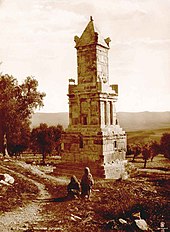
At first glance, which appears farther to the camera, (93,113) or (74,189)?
(93,113)

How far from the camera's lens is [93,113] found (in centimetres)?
2088

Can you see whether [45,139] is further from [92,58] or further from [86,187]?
[86,187]

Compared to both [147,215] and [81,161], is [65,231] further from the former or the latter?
[81,161]

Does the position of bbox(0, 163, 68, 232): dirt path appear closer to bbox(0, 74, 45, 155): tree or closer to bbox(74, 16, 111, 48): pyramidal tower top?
bbox(74, 16, 111, 48): pyramidal tower top

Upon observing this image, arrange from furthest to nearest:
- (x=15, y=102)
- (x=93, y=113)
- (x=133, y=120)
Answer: (x=133, y=120)
(x=15, y=102)
(x=93, y=113)

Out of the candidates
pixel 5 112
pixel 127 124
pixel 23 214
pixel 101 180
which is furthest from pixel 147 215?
pixel 127 124

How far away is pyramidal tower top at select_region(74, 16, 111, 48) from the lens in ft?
68.3

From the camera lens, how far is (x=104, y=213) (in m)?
11.0

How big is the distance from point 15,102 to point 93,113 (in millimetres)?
13656

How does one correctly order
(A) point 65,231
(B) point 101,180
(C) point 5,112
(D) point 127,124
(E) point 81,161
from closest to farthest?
(A) point 65,231
(B) point 101,180
(E) point 81,161
(C) point 5,112
(D) point 127,124

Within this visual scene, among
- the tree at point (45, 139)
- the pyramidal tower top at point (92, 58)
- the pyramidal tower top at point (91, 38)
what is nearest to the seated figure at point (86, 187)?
the pyramidal tower top at point (92, 58)

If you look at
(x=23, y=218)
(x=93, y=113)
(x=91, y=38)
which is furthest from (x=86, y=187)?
(x=91, y=38)

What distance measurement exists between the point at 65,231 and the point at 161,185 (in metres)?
9.08

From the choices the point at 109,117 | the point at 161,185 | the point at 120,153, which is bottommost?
the point at 161,185
